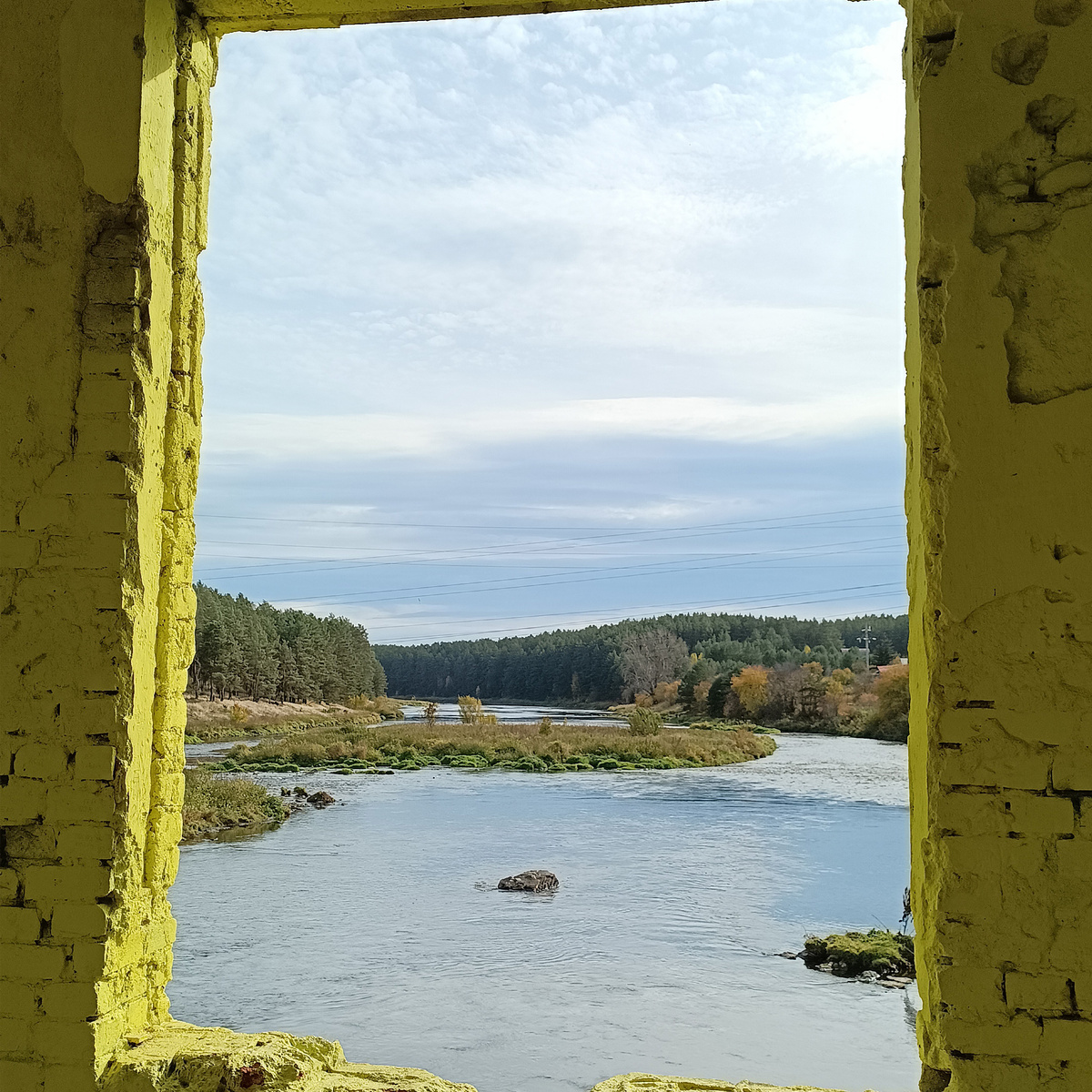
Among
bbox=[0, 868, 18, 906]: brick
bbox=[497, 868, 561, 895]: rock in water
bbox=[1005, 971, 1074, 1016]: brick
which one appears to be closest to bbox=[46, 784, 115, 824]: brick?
bbox=[0, 868, 18, 906]: brick

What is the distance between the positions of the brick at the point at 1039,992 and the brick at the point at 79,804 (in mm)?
1853

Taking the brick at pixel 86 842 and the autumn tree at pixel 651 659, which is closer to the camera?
the brick at pixel 86 842

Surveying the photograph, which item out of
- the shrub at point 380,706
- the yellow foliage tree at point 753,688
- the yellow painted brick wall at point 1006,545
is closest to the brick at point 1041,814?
the yellow painted brick wall at point 1006,545

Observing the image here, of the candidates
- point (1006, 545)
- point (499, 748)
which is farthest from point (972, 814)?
point (499, 748)

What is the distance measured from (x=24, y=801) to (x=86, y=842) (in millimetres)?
177

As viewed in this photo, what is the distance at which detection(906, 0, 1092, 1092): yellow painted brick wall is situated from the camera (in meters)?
1.61

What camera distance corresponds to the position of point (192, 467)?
93.0 inches

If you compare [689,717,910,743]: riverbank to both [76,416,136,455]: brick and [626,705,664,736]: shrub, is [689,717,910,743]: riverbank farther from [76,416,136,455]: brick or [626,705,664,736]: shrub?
[76,416,136,455]: brick

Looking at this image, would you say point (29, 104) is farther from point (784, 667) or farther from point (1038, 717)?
point (784, 667)

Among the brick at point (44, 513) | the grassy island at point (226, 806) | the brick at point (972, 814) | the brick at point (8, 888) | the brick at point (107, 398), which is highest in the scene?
the brick at point (107, 398)

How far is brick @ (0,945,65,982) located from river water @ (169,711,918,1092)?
4.18m

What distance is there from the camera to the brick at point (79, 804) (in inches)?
79.4

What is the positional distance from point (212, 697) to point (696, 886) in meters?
10.0

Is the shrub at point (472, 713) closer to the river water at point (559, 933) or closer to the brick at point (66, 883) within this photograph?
the river water at point (559, 933)
